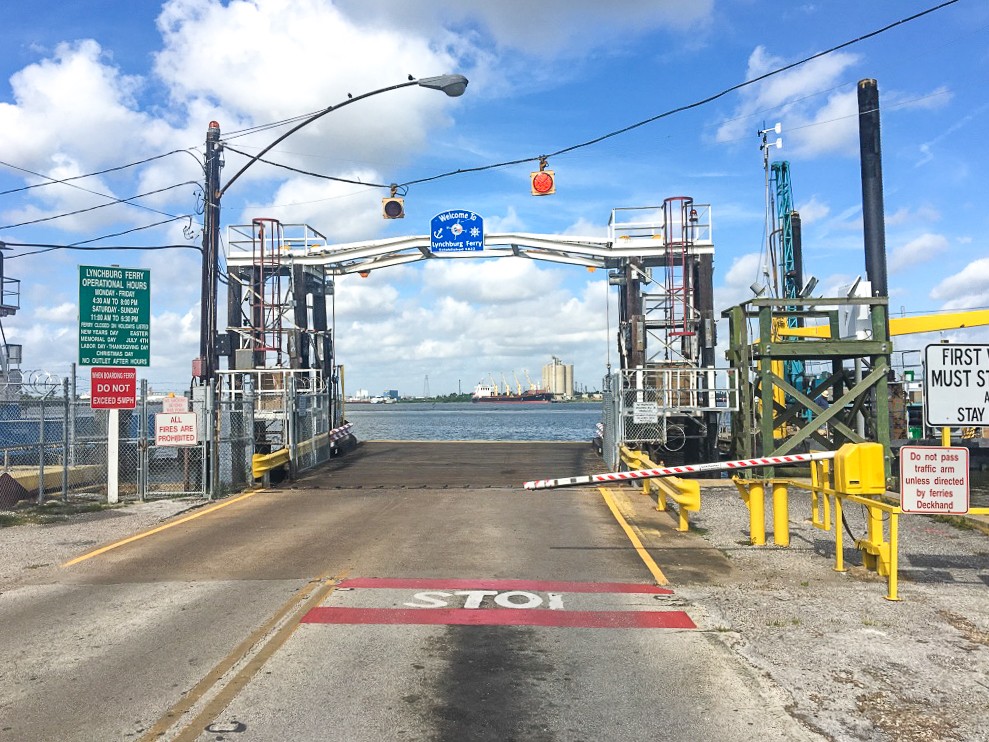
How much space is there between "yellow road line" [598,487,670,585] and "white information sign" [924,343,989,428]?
125 inches

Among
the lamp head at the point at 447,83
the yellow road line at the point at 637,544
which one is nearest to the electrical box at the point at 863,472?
the yellow road line at the point at 637,544

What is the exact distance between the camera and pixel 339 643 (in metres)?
6.58

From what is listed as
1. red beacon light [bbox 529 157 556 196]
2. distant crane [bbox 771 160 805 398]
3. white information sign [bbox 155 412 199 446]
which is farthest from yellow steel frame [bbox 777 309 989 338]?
white information sign [bbox 155 412 199 446]

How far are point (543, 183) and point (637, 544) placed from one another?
908 cm

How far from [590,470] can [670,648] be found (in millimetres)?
14148

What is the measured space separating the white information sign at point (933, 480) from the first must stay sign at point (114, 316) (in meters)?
13.5

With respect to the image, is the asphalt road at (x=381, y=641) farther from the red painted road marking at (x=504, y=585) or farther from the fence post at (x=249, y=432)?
the fence post at (x=249, y=432)

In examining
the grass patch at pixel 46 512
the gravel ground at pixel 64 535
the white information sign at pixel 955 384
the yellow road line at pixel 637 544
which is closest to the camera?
the white information sign at pixel 955 384

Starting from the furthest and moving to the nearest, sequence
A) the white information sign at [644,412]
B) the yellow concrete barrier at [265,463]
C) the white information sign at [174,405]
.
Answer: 1. the white information sign at [644,412]
2. the yellow concrete barrier at [265,463]
3. the white information sign at [174,405]

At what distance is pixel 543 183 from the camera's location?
57.9 ft

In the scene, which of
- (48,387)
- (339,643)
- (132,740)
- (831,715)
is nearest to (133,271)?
(48,387)

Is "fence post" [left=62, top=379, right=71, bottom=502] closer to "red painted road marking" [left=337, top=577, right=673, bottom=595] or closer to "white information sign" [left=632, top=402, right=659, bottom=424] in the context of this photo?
"red painted road marking" [left=337, top=577, right=673, bottom=595]

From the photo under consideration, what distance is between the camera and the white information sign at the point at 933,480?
8.09 m

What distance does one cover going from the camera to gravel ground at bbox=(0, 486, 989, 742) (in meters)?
5.25
